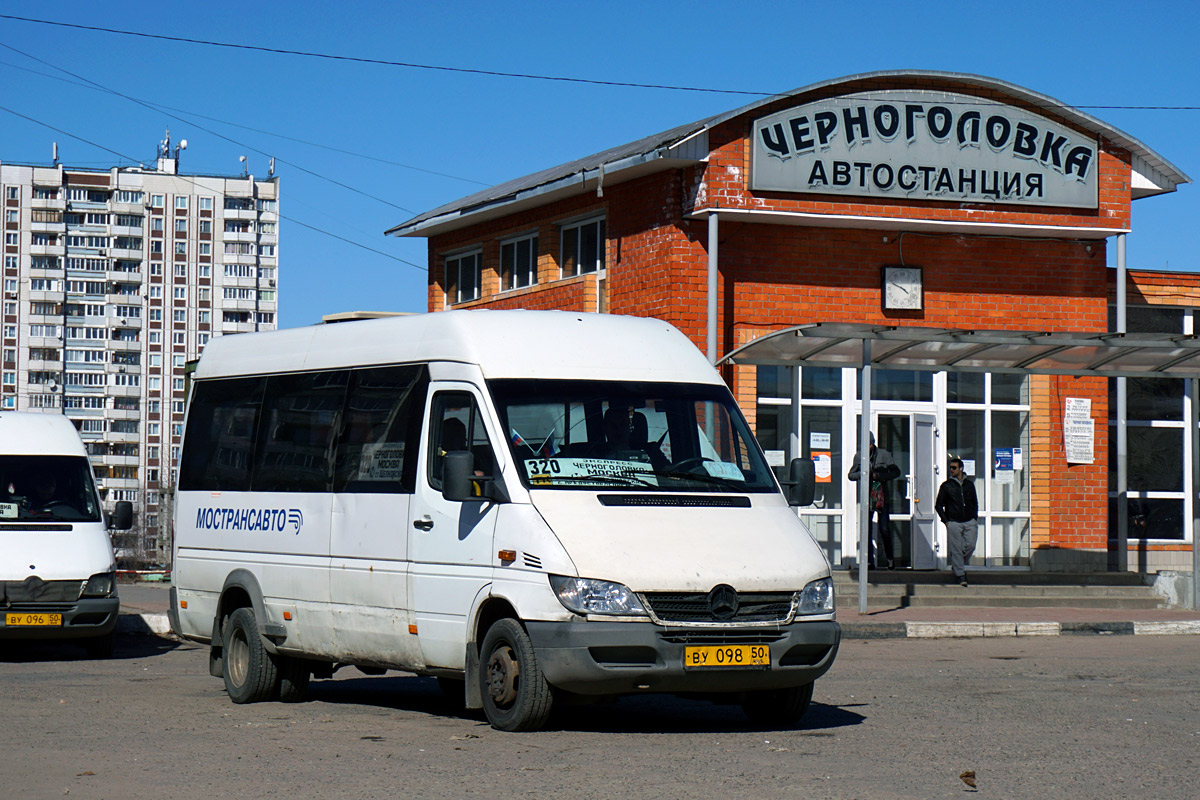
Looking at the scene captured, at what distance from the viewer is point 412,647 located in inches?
396

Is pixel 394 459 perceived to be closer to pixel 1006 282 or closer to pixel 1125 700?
pixel 1125 700

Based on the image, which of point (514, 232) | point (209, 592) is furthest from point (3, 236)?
point (209, 592)

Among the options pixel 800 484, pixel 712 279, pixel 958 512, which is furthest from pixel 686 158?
pixel 800 484

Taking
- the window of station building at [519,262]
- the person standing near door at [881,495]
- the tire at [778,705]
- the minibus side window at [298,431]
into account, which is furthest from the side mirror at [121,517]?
the window of station building at [519,262]

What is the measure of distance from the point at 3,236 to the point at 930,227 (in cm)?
9471

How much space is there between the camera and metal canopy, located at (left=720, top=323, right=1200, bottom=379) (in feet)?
61.2

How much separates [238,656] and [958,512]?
13490 millimetres

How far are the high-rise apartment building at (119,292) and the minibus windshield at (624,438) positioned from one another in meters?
102

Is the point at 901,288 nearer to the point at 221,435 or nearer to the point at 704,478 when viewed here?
the point at 221,435

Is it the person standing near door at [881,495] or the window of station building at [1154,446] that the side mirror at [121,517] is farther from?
the window of station building at [1154,446]

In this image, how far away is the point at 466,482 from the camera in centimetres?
941

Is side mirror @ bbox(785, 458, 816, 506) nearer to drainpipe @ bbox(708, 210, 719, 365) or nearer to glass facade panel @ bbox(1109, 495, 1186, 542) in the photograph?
drainpipe @ bbox(708, 210, 719, 365)

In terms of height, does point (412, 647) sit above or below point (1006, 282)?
below

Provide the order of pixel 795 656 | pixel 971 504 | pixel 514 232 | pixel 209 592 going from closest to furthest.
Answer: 1. pixel 795 656
2. pixel 209 592
3. pixel 971 504
4. pixel 514 232
